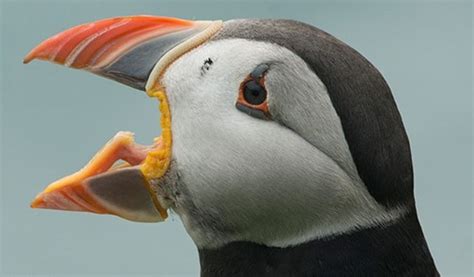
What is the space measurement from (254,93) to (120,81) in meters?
0.73

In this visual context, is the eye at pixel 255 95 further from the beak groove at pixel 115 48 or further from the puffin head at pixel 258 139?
the beak groove at pixel 115 48

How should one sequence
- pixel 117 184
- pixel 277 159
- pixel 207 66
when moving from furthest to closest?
1. pixel 117 184
2. pixel 207 66
3. pixel 277 159

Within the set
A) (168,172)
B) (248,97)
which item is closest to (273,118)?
(248,97)

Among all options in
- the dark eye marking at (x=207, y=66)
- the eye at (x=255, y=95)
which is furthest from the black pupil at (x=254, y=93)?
the dark eye marking at (x=207, y=66)

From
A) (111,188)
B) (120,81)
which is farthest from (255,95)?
(111,188)

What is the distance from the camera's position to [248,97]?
694 cm

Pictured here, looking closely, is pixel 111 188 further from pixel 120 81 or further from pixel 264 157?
pixel 264 157

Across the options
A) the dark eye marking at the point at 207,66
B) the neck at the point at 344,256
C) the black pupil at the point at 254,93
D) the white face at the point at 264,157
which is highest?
the dark eye marking at the point at 207,66

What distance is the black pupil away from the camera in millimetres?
6918

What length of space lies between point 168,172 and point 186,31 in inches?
27.5

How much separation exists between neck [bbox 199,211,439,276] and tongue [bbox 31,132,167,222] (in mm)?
436

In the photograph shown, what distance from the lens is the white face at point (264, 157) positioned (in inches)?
271

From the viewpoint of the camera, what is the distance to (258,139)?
6.91 metres

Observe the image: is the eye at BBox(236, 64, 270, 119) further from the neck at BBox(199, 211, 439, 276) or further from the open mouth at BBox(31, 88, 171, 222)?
the neck at BBox(199, 211, 439, 276)
